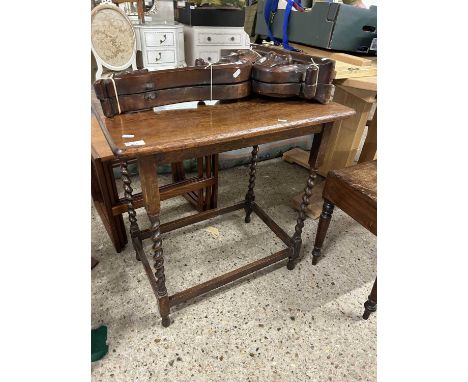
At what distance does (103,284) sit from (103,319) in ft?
0.71

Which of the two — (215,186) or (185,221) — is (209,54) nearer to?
(215,186)

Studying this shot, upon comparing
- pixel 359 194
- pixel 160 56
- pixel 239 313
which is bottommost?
pixel 239 313

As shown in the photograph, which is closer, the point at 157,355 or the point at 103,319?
the point at 157,355

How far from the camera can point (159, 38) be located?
2.49 m

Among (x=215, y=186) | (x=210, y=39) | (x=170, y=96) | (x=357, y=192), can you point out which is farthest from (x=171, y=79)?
(x=210, y=39)

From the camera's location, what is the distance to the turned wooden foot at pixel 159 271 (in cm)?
111

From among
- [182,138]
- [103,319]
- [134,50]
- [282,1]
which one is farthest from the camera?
[134,50]

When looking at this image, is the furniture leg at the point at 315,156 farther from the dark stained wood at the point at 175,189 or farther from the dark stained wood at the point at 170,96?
the dark stained wood at the point at 175,189

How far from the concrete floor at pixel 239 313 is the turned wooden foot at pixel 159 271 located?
0.11m

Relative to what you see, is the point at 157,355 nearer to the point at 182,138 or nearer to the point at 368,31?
the point at 182,138

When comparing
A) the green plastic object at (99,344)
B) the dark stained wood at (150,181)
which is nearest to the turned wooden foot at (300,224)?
the dark stained wood at (150,181)

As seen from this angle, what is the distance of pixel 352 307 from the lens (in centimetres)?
152

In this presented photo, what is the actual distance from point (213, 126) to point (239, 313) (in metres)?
0.94

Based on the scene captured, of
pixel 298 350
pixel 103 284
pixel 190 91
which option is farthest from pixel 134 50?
pixel 298 350
